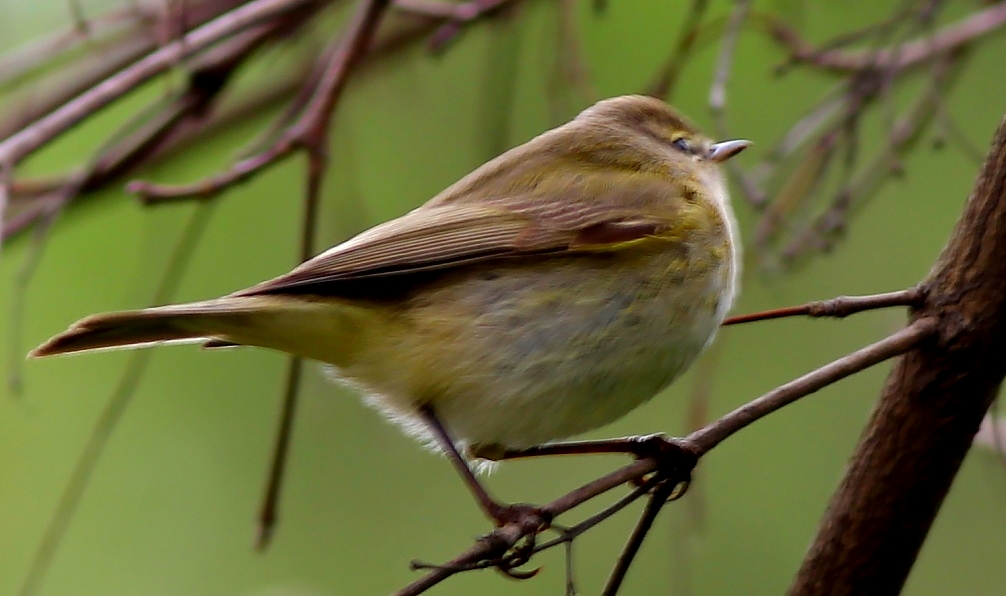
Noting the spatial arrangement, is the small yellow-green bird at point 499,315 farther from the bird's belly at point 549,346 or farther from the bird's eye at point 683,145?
the bird's eye at point 683,145

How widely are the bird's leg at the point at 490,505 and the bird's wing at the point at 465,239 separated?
36 centimetres

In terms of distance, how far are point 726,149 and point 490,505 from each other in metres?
1.31

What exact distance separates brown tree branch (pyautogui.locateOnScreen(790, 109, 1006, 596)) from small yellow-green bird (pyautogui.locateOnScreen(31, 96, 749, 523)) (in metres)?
→ 0.50

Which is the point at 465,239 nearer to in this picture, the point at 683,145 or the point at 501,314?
the point at 501,314

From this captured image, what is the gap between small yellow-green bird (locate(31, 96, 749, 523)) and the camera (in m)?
2.46

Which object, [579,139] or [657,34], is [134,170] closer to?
[579,139]

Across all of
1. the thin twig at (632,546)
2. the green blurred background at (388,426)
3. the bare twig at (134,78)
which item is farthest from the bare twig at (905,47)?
the thin twig at (632,546)

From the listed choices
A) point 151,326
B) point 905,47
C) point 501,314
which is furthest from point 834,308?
point 905,47

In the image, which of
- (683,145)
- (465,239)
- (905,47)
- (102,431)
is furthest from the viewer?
(905,47)

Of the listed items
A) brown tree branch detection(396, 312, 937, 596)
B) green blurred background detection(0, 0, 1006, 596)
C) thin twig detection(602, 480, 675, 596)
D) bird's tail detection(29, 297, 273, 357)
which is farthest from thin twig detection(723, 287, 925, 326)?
green blurred background detection(0, 0, 1006, 596)

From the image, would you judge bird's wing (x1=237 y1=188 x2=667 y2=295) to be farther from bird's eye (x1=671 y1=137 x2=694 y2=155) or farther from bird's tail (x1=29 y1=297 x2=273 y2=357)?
bird's eye (x1=671 y1=137 x2=694 y2=155)

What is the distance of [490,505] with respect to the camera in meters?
2.39

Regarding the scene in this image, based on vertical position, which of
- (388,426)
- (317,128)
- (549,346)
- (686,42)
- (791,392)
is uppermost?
(686,42)

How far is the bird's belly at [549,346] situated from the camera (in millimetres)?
2459
